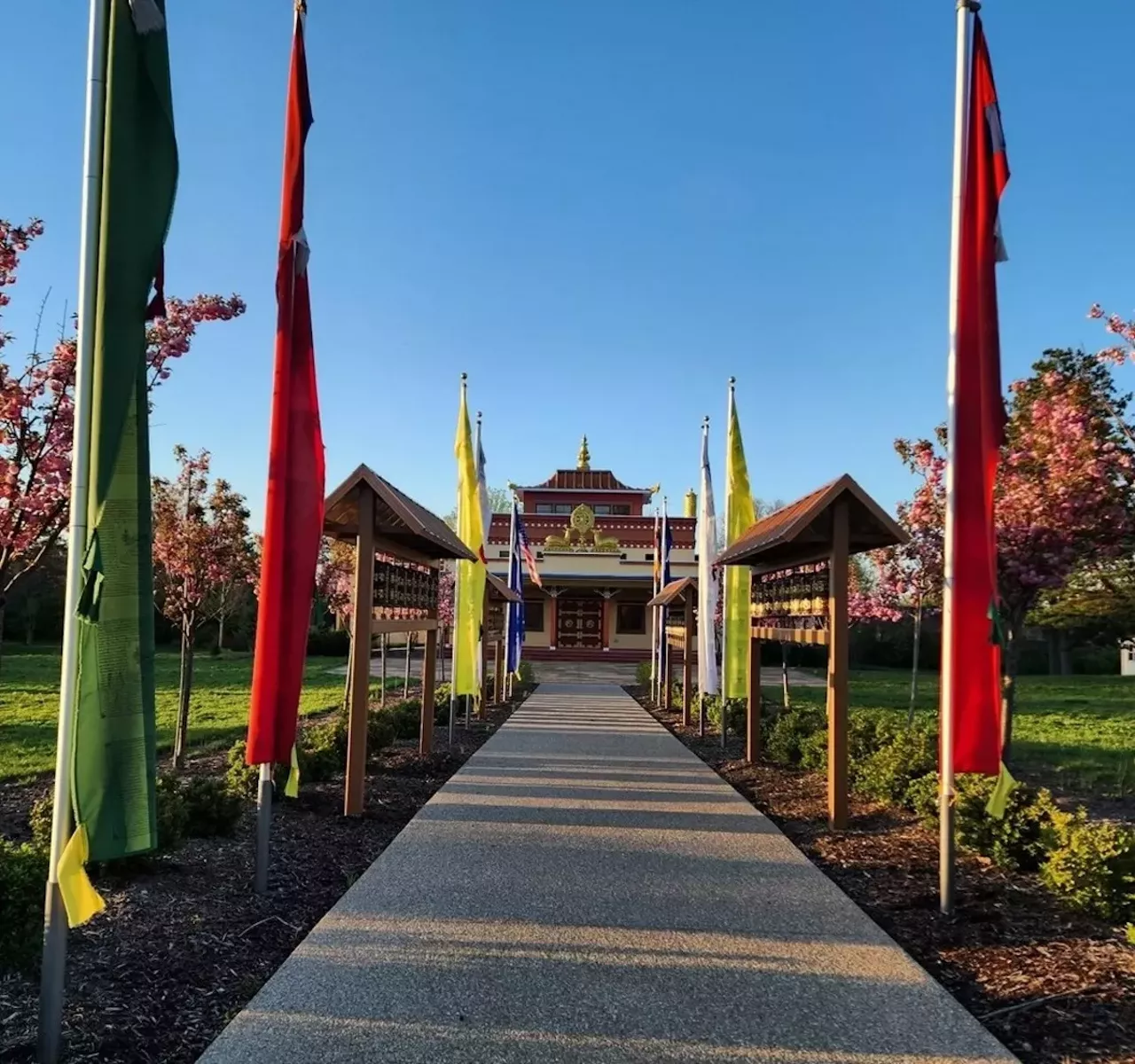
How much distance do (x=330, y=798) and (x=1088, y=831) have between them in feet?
18.6

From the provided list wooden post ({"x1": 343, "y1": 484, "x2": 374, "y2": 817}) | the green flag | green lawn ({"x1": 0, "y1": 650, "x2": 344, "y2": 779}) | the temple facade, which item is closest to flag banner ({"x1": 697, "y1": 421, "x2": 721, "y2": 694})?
wooden post ({"x1": 343, "y1": 484, "x2": 374, "y2": 817})

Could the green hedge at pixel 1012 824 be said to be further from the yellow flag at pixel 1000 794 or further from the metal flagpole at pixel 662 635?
the metal flagpole at pixel 662 635

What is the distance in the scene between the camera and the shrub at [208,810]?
6027mm

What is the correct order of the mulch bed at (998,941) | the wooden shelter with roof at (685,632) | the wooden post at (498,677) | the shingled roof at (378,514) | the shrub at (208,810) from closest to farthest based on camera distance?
the mulch bed at (998,941), the shrub at (208,810), the shingled roof at (378,514), the wooden shelter with roof at (685,632), the wooden post at (498,677)

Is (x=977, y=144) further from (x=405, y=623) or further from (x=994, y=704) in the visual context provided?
(x=405, y=623)

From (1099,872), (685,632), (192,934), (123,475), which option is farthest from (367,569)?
(685,632)

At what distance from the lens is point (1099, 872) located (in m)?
4.82

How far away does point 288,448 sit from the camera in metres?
5.29

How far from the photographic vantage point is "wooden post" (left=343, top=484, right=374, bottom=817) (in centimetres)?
716

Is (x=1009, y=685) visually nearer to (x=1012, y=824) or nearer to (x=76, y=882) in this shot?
(x=1012, y=824)

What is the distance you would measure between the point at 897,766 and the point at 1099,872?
2944 mm

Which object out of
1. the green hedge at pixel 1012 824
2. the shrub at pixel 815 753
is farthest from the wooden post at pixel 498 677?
the green hedge at pixel 1012 824

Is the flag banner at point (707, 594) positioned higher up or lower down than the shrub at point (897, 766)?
higher up

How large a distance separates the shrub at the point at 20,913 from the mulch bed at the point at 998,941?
394 centimetres
